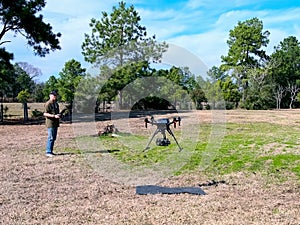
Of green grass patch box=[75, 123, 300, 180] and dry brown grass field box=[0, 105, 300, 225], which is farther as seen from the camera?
green grass patch box=[75, 123, 300, 180]

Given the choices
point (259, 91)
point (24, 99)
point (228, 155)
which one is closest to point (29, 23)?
point (24, 99)

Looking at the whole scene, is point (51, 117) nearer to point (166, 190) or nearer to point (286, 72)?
point (166, 190)

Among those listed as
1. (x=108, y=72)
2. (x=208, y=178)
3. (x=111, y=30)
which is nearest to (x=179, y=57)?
(x=208, y=178)

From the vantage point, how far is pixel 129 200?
435 cm

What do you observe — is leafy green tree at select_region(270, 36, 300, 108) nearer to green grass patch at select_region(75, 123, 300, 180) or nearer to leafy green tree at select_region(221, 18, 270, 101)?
leafy green tree at select_region(221, 18, 270, 101)

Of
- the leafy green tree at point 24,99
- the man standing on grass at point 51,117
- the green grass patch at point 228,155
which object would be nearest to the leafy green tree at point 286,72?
the leafy green tree at point 24,99

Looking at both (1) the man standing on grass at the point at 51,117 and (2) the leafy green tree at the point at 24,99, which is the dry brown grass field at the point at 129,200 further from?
(2) the leafy green tree at the point at 24,99

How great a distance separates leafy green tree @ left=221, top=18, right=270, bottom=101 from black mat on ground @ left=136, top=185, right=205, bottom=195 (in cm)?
3559

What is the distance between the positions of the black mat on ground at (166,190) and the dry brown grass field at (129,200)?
0.12 metres

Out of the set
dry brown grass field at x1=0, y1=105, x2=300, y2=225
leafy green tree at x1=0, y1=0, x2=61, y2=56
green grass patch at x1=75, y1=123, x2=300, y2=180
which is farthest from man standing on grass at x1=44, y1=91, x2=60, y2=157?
leafy green tree at x1=0, y1=0, x2=61, y2=56

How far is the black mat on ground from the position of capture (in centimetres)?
468

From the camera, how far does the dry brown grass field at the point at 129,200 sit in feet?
12.1

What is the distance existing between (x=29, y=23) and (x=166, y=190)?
13854mm

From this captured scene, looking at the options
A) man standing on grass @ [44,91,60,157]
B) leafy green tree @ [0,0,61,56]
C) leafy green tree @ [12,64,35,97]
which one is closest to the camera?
man standing on grass @ [44,91,60,157]
